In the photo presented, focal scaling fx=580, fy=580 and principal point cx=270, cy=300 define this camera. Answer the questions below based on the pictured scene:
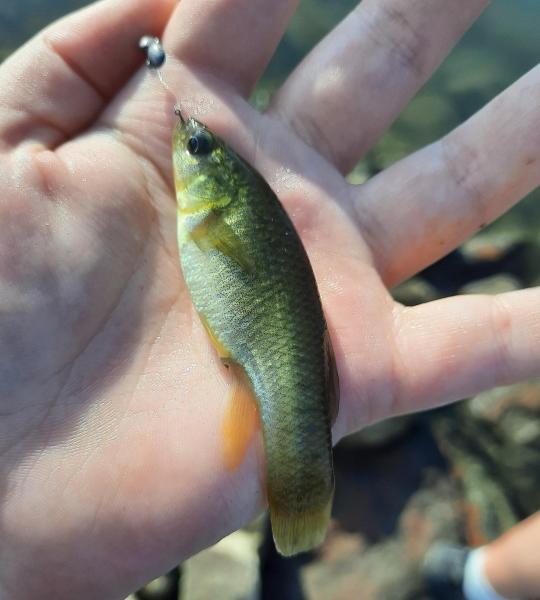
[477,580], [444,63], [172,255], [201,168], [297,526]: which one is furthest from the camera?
[444,63]

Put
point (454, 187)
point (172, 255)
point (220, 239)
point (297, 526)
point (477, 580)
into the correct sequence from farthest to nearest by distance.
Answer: point (477, 580) → point (454, 187) → point (172, 255) → point (220, 239) → point (297, 526)

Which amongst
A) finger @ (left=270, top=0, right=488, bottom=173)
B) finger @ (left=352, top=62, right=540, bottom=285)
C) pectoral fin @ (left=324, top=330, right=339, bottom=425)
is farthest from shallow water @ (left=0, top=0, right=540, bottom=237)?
pectoral fin @ (left=324, top=330, right=339, bottom=425)

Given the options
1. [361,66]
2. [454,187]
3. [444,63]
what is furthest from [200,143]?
[444,63]

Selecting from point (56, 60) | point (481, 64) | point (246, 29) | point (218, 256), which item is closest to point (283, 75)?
point (481, 64)

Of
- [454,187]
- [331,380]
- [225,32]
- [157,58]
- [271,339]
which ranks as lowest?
[454,187]

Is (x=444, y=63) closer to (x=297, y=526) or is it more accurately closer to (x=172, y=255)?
(x=172, y=255)

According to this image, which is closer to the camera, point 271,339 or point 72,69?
point 271,339
